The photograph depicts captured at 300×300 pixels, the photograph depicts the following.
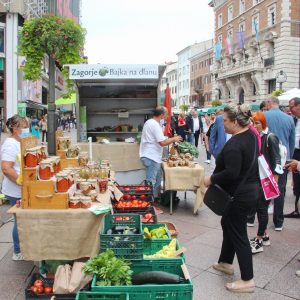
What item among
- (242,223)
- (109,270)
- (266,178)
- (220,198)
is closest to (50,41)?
(266,178)

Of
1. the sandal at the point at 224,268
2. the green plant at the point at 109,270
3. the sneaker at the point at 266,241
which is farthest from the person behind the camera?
the sneaker at the point at 266,241

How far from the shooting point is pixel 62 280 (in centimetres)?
350

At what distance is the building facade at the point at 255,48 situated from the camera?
137ft

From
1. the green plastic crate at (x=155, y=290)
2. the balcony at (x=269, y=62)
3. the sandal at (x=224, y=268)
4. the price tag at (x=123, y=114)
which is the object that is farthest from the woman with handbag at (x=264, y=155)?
→ the balcony at (x=269, y=62)

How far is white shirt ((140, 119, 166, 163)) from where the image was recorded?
646 cm

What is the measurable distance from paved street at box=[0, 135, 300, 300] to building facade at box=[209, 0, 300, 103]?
1352 inches

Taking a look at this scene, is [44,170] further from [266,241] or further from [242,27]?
[242,27]

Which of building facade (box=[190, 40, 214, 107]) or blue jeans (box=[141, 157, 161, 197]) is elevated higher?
building facade (box=[190, 40, 214, 107])

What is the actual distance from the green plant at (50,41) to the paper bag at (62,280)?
657 cm

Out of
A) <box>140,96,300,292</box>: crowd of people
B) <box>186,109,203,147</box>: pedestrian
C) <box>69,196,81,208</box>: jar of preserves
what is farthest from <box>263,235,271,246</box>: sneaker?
<box>186,109,203,147</box>: pedestrian

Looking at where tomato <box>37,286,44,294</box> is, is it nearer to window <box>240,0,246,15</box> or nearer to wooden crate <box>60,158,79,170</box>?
wooden crate <box>60,158,79,170</box>

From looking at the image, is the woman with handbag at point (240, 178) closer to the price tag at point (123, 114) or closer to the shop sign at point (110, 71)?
the shop sign at point (110, 71)

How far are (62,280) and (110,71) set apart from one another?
497 cm

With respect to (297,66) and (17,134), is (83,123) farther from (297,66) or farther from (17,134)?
(297,66)
